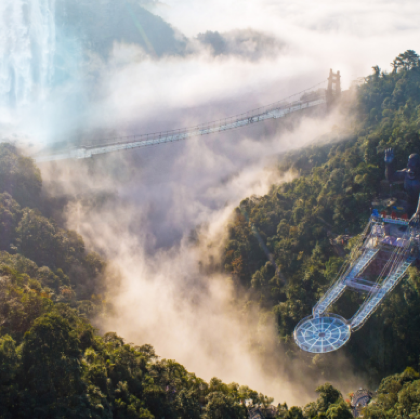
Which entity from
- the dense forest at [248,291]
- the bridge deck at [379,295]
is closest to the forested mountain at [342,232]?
the dense forest at [248,291]

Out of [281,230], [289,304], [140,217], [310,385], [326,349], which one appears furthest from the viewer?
[140,217]

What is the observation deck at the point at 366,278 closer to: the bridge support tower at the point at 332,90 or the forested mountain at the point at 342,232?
the forested mountain at the point at 342,232

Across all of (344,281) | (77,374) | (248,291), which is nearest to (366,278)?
(344,281)

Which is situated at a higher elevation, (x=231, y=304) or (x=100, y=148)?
(x=100, y=148)

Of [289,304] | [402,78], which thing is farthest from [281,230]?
[402,78]

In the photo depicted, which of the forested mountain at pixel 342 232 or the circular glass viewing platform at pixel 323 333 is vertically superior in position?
the forested mountain at pixel 342 232

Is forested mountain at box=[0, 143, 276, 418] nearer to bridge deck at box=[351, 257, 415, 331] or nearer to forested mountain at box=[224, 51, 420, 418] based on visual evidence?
bridge deck at box=[351, 257, 415, 331]

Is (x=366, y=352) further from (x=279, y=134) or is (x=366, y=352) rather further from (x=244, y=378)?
(x=279, y=134)

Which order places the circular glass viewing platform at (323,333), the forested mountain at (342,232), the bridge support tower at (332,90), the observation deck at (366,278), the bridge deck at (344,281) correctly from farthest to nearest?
the bridge support tower at (332,90) < the bridge deck at (344,281) < the observation deck at (366,278) < the forested mountain at (342,232) < the circular glass viewing platform at (323,333)

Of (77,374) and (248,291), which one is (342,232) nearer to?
(248,291)
